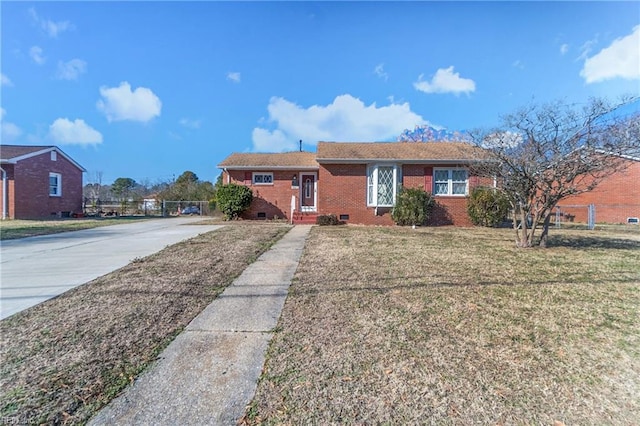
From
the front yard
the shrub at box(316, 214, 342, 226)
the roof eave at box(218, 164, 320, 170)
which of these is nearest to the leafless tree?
the front yard

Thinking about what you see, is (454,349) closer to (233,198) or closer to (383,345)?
(383,345)

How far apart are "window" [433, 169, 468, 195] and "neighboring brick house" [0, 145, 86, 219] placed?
72.4 feet

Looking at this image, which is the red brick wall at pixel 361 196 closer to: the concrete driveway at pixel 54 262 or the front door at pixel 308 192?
the front door at pixel 308 192

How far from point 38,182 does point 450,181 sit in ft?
75.9

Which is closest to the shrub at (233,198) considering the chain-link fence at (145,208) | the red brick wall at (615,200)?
the chain-link fence at (145,208)

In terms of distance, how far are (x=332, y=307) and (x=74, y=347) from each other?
7.96 ft

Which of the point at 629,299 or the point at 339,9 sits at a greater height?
the point at 339,9

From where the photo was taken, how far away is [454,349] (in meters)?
2.52

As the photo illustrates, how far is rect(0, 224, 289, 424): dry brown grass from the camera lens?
1890 millimetres

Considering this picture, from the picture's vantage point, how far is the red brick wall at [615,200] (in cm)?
1573

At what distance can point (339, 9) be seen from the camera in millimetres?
10656

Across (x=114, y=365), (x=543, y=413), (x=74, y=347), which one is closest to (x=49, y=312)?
(x=74, y=347)

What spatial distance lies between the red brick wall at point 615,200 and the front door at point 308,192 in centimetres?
1340

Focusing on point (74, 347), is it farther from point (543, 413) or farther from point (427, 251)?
point (427, 251)
